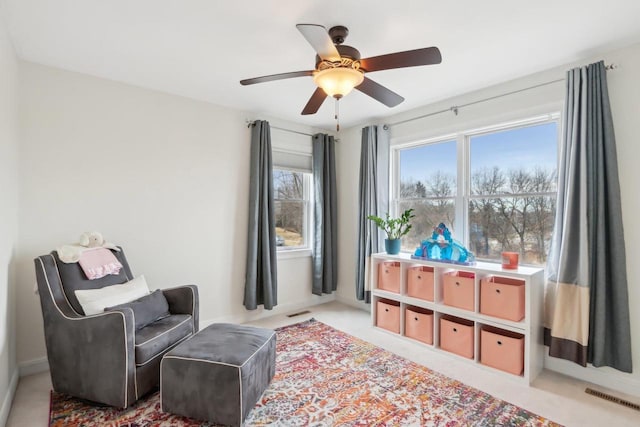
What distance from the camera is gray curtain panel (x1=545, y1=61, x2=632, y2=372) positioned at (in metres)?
2.35

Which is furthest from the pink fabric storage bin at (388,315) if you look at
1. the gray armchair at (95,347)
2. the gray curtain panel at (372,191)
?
the gray armchair at (95,347)

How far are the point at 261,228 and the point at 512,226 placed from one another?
258 centimetres

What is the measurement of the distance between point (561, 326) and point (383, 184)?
7.22 ft

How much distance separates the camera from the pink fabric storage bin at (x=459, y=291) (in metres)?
2.87

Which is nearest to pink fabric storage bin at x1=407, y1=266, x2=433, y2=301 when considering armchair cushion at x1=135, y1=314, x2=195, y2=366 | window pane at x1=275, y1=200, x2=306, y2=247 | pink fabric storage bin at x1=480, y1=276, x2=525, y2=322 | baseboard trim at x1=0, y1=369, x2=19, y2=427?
pink fabric storage bin at x1=480, y1=276, x2=525, y2=322

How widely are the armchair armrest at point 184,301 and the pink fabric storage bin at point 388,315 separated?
1.89m

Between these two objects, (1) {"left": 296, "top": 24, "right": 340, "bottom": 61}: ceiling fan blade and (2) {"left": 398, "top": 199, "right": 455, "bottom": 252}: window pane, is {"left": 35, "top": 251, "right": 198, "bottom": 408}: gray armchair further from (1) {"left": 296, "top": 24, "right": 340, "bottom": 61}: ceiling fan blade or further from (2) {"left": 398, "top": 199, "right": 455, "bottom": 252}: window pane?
(2) {"left": 398, "top": 199, "right": 455, "bottom": 252}: window pane

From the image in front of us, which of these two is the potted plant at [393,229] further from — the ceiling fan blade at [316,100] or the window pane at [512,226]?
the ceiling fan blade at [316,100]

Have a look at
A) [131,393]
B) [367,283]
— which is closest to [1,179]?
[131,393]

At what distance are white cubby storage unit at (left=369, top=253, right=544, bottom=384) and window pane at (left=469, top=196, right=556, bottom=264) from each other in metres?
0.25

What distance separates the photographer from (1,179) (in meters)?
1.92

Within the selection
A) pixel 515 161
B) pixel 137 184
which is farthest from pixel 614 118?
pixel 137 184

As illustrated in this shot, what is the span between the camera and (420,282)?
10.5ft

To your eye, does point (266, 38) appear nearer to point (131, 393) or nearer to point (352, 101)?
point (352, 101)
